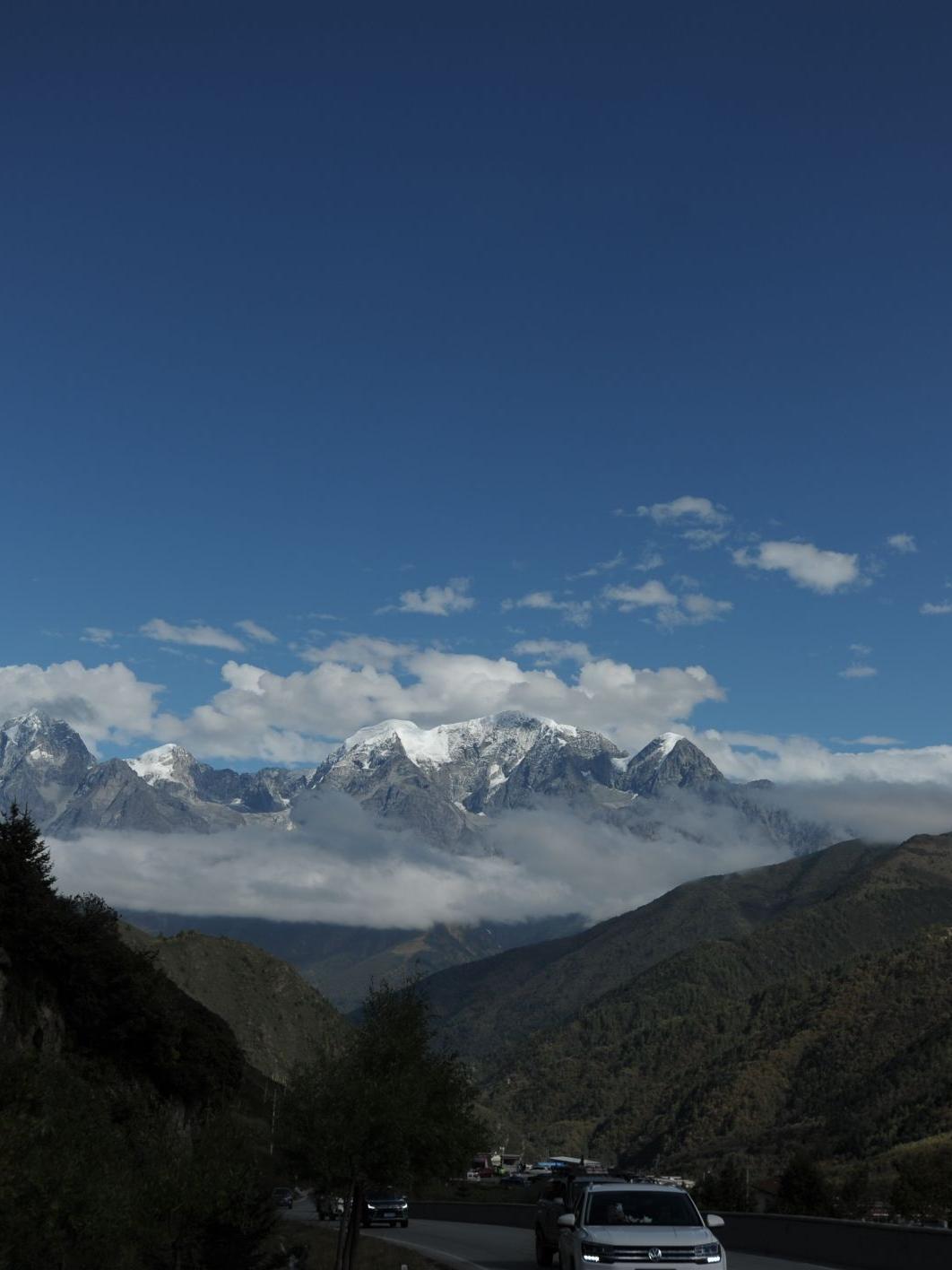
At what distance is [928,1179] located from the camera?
113 m

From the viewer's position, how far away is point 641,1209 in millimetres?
20500

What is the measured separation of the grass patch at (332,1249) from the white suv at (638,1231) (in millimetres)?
14902

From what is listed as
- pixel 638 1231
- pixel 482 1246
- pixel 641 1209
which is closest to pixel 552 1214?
pixel 641 1209

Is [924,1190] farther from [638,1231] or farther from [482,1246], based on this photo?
[638,1231]

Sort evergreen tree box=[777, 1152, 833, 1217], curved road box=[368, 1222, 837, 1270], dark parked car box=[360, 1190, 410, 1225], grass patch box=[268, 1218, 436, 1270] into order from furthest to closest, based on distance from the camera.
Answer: evergreen tree box=[777, 1152, 833, 1217] → dark parked car box=[360, 1190, 410, 1225] → grass patch box=[268, 1218, 436, 1270] → curved road box=[368, 1222, 837, 1270]

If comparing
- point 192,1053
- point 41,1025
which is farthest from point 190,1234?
point 192,1053

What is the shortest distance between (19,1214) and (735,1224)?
24448mm

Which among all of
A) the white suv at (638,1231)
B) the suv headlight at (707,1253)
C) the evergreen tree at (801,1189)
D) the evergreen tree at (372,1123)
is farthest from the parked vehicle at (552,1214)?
the evergreen tree at (801,1189)

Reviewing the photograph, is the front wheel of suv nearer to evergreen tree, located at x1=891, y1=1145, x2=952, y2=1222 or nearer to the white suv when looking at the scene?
the white suv

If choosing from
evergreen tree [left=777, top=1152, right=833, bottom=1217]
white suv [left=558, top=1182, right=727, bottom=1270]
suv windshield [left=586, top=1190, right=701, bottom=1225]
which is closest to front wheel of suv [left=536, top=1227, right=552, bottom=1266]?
white suv [left=558, top=1182, right=727, bottom=1270]

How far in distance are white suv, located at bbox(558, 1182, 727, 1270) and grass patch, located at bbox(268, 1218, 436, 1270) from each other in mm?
14902

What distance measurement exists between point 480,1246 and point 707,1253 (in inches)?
1044

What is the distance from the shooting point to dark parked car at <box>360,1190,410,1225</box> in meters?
56.8

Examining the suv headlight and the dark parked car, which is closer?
the suv headlight
